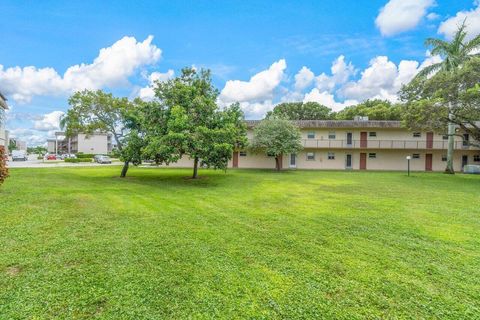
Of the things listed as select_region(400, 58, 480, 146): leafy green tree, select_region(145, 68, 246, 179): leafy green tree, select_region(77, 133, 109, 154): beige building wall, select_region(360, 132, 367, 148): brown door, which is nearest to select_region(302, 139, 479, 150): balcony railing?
select_region(360, 132, 367, 148): brown door

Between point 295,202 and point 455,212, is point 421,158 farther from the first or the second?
point 295,202

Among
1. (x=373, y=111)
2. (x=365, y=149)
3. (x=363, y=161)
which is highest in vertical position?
(x=373, y=111)

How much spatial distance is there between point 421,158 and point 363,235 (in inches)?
1162

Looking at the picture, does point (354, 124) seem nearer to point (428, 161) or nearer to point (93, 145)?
point (428, 161)

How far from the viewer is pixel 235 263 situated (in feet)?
13.9

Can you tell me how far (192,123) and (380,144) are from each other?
23487mm

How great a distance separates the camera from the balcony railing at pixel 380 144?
1105 inches

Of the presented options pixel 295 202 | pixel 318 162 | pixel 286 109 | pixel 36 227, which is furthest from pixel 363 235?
pixel 286 109

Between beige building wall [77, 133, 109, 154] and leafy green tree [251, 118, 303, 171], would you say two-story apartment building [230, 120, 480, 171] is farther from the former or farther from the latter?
beige building wall [77, 133, 109, 154]

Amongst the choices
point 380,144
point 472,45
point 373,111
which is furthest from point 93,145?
point 472,45

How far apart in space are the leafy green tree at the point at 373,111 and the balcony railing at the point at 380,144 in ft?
21.2

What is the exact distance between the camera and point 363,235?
576cm

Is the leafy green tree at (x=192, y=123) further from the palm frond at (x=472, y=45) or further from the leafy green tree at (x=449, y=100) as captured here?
the palm frond at (x=472, y=45)

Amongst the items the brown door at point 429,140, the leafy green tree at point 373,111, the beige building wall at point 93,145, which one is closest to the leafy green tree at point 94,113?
the brown door at point 429,140
